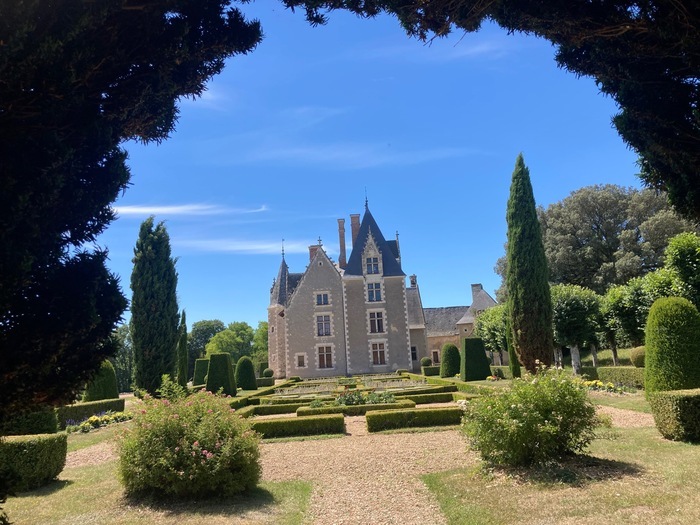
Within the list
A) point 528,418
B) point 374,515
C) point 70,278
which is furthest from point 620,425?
point 70,278

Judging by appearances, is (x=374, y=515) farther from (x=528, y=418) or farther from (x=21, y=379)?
(x=21, y=379)

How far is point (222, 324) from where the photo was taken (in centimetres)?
7400

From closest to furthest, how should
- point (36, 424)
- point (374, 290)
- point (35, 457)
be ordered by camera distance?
point (35, 457)
point (36, 424)
point (374, 290)

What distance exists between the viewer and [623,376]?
17250mm

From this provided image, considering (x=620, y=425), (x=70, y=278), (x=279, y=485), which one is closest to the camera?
(x=70, y=278)

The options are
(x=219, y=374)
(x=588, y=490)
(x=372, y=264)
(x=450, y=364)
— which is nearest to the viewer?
(x=588, y=490)

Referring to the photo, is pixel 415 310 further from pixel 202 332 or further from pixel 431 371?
pixel 202 332

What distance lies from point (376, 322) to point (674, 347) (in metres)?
26.4

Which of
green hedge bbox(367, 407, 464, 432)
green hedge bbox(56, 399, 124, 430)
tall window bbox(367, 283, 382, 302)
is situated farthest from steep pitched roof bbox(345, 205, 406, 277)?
green hedge bbox(367, 407, 464, 432)

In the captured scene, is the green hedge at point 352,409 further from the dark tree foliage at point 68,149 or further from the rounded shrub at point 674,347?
the dark tree foliage at point 68,149

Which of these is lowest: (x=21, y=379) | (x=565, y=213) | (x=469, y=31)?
(x=21, y=379)

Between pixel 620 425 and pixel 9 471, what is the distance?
433 inches

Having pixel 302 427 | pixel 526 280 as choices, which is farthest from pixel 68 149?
pixel 526 280

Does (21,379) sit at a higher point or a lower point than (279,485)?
higher
